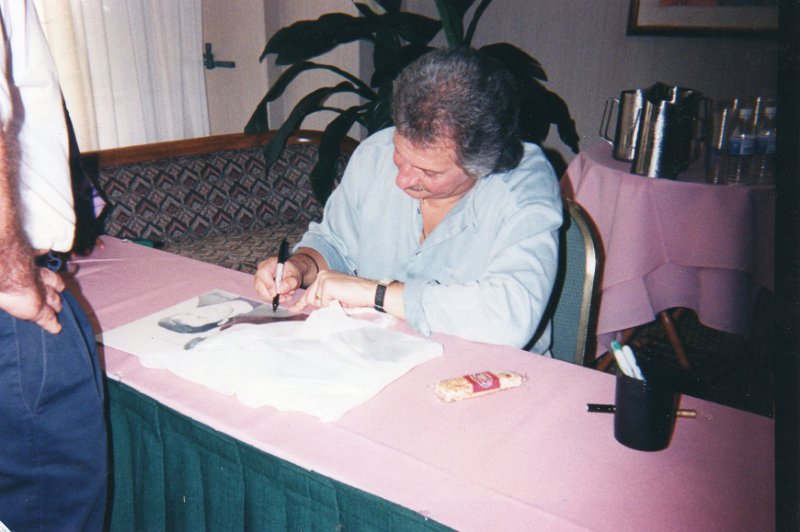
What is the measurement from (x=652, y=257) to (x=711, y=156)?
25.3 inches

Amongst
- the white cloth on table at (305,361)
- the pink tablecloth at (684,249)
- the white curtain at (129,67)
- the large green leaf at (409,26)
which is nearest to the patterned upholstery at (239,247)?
the white curtain at (129,67)

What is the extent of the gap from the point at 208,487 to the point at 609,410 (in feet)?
2.11

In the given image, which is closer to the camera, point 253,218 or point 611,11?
point 253,218

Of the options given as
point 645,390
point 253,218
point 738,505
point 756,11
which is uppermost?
point 756,11

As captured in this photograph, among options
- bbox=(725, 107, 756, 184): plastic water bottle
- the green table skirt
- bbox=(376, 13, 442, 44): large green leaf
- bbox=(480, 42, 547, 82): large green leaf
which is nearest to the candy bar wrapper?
the green table skirt

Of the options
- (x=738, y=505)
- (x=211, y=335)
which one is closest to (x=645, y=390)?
(x=738, y=505)

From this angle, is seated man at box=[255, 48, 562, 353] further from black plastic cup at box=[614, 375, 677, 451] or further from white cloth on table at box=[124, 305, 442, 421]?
black plastic cup at box=[614, 375, 677, 451]

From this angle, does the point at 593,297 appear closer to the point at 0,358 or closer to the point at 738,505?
the point at 738,505

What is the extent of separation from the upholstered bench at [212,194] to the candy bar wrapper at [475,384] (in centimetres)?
184

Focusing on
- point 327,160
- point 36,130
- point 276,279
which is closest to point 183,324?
point 276,279

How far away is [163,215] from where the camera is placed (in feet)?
9.36

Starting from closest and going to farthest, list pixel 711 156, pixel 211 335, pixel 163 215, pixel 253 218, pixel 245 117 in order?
pixel 211 335 < pixel 711 156 < pixel 163 215 < pixel 253 218 < pixel 245 117

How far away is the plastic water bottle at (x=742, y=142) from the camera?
249cm

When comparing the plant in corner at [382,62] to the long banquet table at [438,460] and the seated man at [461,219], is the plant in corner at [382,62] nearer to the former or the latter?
the seated man at [461,219]
